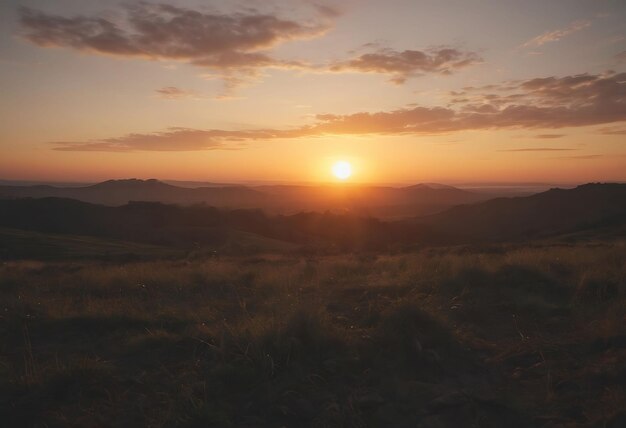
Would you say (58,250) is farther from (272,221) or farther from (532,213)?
(532,213)

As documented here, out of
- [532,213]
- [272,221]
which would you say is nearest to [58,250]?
[272,221]

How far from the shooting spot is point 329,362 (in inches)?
196

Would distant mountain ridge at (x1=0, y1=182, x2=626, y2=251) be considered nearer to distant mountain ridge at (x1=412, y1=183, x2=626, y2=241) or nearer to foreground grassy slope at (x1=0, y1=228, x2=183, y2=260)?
distant mountain ridge at (x1=412, y1=183, x2=626, y2=241)

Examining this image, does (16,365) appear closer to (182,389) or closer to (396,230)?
(182,389)

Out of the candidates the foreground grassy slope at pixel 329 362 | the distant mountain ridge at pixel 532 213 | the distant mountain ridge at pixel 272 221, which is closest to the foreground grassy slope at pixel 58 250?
the distant mountain ridge at pixel 272 221

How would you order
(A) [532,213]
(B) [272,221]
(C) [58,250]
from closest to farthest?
(C) [58,250] → (B) [272,221] → (A) [532,213]

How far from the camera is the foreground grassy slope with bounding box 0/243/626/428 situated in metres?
4.17

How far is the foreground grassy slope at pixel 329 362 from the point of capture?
4172 millimetres

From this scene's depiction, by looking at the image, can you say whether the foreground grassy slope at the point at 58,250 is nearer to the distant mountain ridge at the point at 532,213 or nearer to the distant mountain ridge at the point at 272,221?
the distant mountain ridge at the point at 272,221

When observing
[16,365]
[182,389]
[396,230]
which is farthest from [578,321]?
[396,230]

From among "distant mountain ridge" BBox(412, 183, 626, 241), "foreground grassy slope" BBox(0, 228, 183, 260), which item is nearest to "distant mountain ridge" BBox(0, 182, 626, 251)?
"distant mountain ridge" BBox(412, 183, 626, 241)

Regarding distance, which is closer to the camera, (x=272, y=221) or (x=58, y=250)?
(x=58, y=250)

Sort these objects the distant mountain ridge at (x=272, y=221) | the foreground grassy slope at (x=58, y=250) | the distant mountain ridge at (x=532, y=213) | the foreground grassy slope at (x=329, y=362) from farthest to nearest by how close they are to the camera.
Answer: the distant mountain ridge at (x=532, y=213), the distant mountain ridge at (x=272, y=221), the foreground grassy slope at (x=58, y=250), the foreground grassy slope at (x=329, y=362)

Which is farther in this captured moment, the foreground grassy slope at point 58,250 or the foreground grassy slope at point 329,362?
the foreground grassy slope at point 58,250
